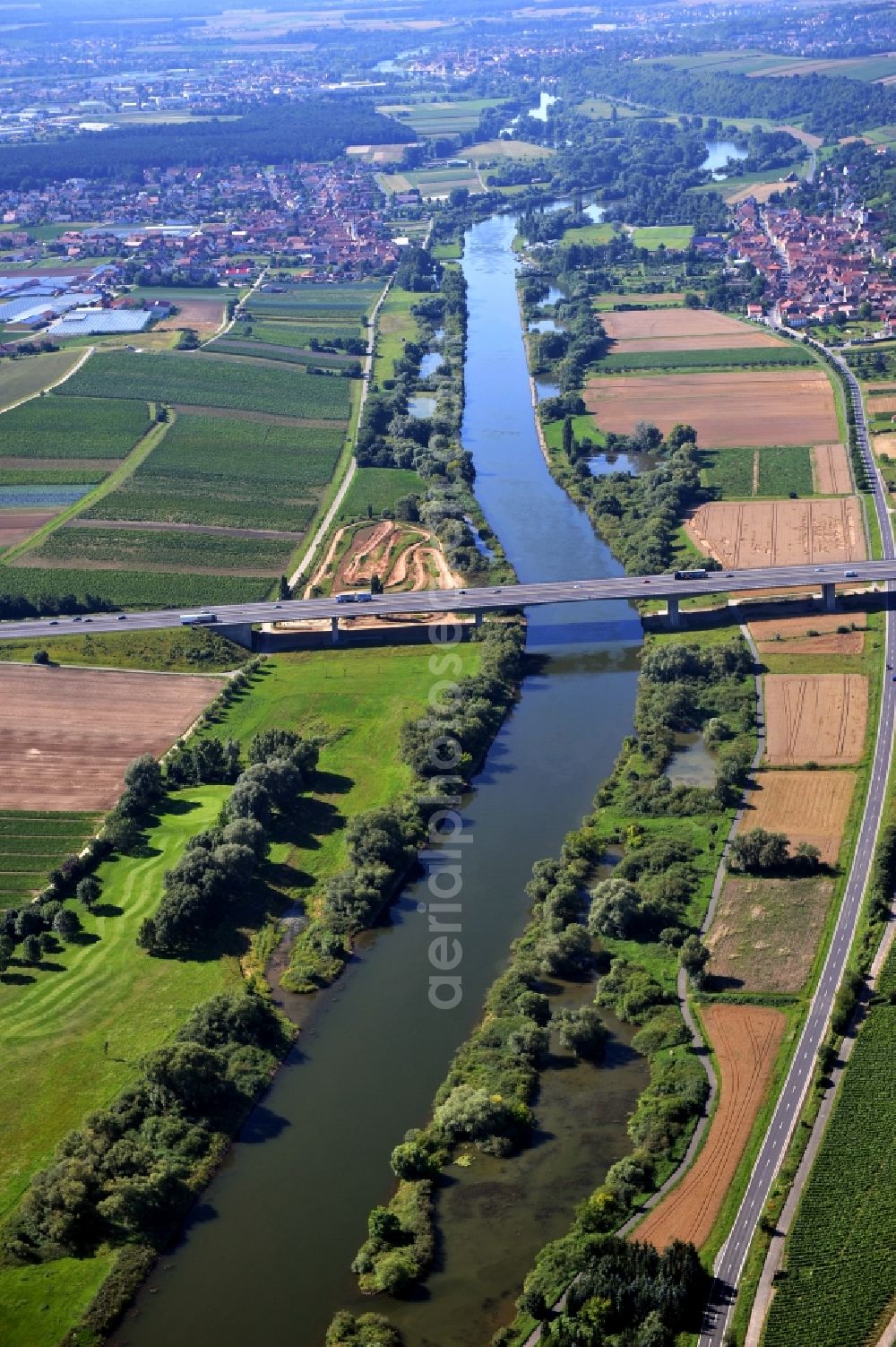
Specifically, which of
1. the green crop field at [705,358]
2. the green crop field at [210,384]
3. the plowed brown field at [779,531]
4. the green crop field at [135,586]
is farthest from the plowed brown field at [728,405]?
the green crop field at [135,586]

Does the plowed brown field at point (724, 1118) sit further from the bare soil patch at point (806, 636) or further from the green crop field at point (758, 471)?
the green crop field at point (758, 471)

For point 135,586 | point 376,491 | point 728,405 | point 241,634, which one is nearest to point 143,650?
point 241,634

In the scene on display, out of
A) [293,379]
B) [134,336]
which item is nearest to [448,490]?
[293,379]

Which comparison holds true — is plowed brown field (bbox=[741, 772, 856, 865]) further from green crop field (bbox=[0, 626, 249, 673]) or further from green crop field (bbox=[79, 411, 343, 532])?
green crop field (bbox=[79, 411, 343, 532])

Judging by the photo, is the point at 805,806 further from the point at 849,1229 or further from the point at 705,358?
the point at 705,358

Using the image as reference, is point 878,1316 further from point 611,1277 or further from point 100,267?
point 100,267

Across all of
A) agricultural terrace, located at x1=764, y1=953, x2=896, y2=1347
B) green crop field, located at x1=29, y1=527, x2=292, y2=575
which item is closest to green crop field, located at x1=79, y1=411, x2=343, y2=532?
green crop field, located at x1=29, y1=527, x2=292, y2=575
